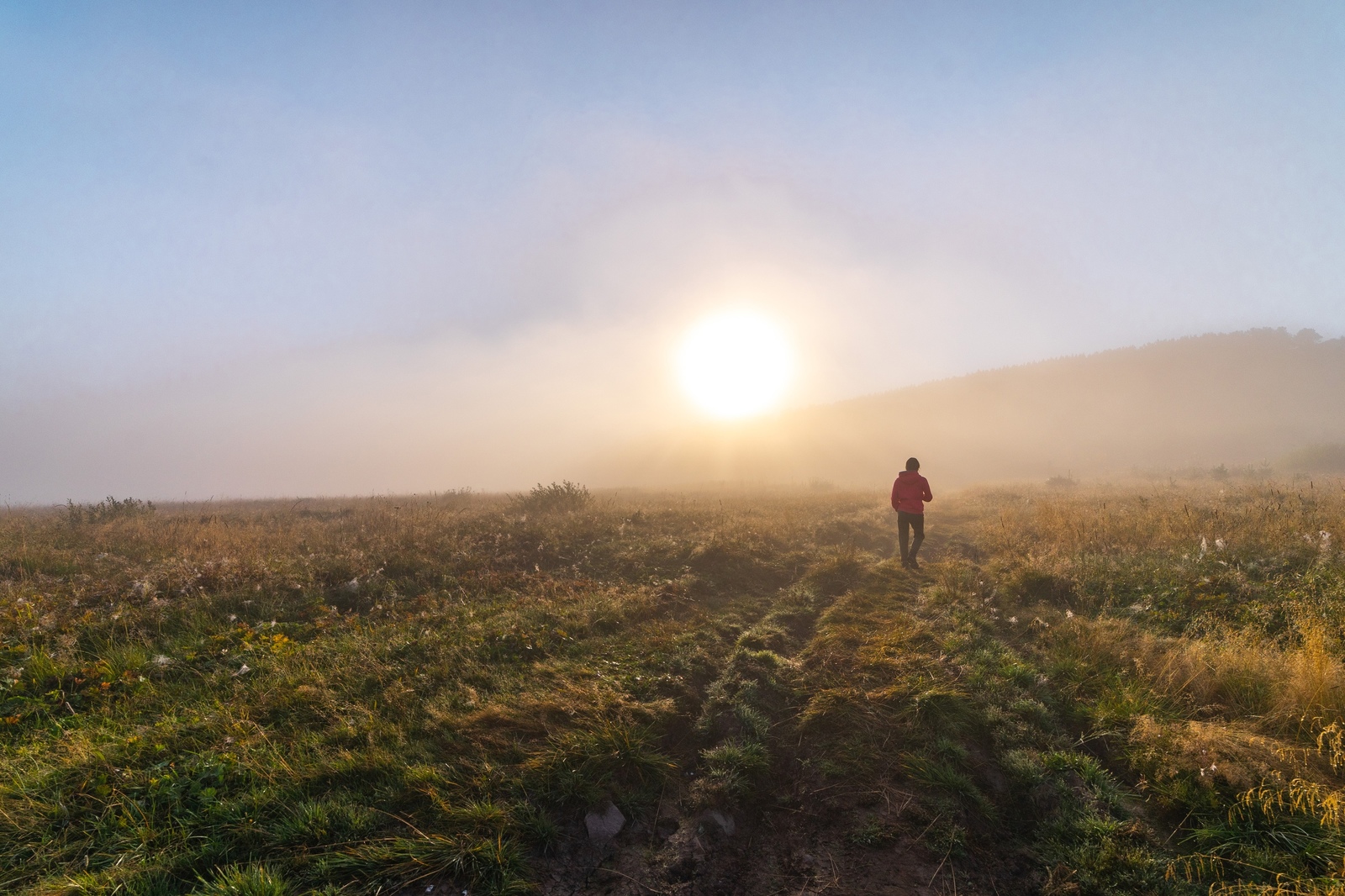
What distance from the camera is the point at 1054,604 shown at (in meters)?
9.16

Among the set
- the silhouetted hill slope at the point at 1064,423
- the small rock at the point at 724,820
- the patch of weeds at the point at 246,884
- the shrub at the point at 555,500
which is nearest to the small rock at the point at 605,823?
the small rock at the point at 724,820

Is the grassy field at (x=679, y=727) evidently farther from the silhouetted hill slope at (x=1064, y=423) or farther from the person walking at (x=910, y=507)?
the silhouetted hill slope at (x=1064, y=423)

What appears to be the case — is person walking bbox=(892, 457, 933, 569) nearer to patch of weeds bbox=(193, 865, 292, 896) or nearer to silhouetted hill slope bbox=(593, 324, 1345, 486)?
patch of weeds bbox=(193, 865, 292, 896)

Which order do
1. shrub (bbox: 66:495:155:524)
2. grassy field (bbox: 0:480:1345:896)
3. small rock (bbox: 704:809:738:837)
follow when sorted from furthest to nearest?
shrub (bbox: 66:495:155:524) → small rock (bbox: 704:809:738:837) → grassy field (bbox: 0:480:1345:896)

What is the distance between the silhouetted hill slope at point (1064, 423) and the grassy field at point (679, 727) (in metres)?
39.3

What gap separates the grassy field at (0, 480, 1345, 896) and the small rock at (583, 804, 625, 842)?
44mm

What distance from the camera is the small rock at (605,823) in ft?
14.7

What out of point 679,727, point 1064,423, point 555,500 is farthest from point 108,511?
point 1064,423

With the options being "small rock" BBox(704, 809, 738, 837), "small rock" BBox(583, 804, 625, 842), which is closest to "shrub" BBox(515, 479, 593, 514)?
"small rock" BBox(583, 804, 625, 842)

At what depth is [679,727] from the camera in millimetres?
5855

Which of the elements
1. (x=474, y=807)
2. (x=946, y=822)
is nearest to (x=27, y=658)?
(x=474, y=807)

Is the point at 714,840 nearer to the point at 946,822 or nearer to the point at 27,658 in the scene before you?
the point at 946,822

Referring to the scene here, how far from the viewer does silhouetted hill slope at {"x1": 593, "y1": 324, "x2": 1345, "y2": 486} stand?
49719mm

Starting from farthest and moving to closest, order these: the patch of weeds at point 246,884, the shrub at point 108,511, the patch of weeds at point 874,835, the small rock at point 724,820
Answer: the shrub at point 108,511, the small rock at point 724,820, the patch of weeds at point 874,835, the patch of weeds at point 246,884
